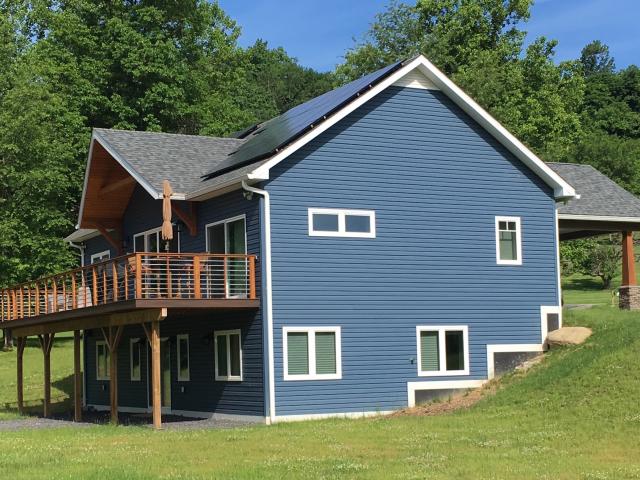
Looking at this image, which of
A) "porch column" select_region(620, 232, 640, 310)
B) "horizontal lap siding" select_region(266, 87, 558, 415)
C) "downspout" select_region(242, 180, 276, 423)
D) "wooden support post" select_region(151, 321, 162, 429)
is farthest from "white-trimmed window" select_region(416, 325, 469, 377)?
"porch column" select_region(620, 232, 640, 310)

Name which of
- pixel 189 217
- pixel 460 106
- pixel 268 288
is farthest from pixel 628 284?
pixel 189 217

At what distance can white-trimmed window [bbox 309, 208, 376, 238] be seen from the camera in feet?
80.4

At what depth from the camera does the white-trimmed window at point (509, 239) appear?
2731 cm

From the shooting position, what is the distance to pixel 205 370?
26359mm

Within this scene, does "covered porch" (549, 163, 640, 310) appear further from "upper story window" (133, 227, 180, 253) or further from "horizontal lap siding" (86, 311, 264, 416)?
"upper story window" (133, 227, 180, 253)

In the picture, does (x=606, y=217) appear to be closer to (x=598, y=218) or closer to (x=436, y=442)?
(x=598, y=218)

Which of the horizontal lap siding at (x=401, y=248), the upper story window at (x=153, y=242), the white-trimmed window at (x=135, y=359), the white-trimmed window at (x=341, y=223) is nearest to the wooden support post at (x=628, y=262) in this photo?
the horizontal lap siding at (x=401, y=248)

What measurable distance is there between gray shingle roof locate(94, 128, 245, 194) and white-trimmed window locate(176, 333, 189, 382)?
4362 mm

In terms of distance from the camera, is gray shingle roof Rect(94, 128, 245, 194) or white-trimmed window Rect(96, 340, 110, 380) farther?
white-trimmed window Rect(96, 340, 110, 380)

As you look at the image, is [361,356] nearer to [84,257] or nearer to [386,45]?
[84,257]

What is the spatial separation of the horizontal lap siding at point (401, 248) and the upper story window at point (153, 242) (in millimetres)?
5153

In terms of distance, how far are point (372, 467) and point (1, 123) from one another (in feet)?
103

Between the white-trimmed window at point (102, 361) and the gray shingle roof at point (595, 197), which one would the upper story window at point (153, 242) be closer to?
the white-trimmed window at point (102, 361)

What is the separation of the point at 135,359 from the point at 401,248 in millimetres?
10211
